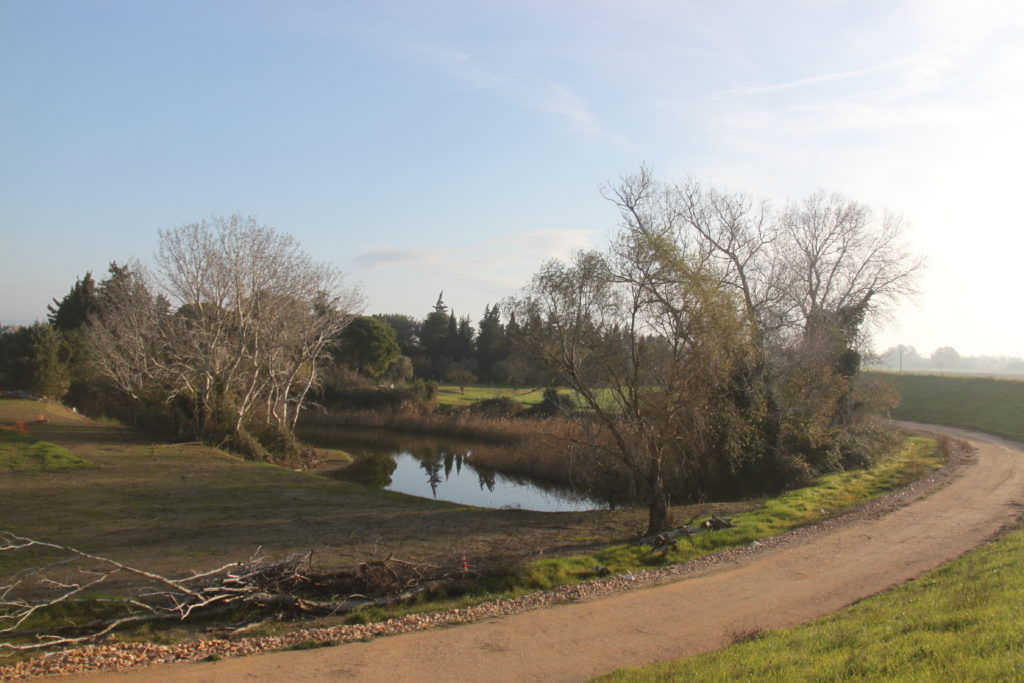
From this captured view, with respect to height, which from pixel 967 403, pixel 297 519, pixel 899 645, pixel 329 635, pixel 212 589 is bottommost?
pixel 297 519

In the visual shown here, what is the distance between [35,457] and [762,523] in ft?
67.5

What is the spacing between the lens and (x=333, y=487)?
62.9 feet

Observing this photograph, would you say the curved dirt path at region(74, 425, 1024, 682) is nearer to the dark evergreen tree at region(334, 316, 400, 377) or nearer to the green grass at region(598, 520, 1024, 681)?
the green grass at region(598, 520, 1024, 681)

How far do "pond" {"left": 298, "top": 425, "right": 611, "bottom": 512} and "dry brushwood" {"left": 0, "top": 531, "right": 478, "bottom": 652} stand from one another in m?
10.6

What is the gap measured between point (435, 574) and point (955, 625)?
6593 millimetres

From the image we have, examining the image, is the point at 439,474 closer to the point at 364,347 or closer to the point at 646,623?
the point at 646,623

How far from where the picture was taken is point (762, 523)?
44.7 feet

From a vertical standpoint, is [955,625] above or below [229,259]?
below

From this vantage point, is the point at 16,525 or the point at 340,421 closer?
the point at 16,525

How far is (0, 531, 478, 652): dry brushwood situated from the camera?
795 centimetres

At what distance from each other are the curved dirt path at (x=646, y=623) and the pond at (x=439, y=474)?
936 cm

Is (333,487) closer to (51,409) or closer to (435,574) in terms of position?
(435,574)

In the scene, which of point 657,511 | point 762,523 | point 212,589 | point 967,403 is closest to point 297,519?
point 212,589

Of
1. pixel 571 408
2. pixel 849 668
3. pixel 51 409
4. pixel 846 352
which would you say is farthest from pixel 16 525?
pixel 846 352
